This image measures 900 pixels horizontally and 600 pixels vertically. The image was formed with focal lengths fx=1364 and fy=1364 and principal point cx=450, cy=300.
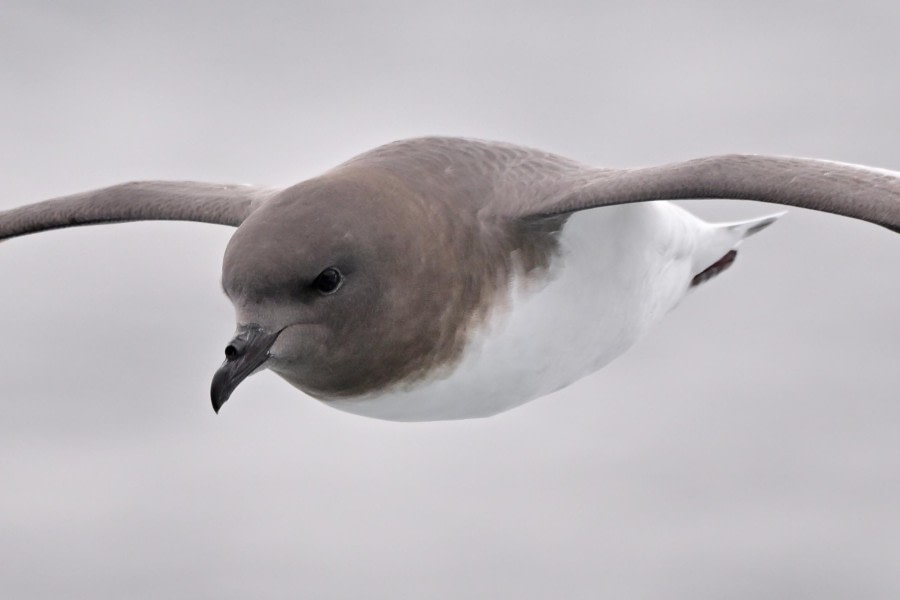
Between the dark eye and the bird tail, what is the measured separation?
3.63m

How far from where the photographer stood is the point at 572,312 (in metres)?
8.03

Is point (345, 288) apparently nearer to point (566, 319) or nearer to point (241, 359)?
point (241, 359)

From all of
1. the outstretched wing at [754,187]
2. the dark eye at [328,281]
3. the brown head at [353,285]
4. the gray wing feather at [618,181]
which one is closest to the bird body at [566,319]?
the brown head at [353,285]

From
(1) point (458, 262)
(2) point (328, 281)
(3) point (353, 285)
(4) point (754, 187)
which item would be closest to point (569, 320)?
(1) point (458, 262)

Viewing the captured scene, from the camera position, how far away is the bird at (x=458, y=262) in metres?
6.71

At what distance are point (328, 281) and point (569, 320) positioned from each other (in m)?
1.86

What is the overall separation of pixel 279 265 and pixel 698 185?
229cm

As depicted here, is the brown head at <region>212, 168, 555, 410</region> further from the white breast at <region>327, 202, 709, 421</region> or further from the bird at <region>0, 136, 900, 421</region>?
the white breast at <region>327, 202, 709, 421</region>

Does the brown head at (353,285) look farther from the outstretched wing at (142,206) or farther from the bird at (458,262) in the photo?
the outstretched wing at (142,206)

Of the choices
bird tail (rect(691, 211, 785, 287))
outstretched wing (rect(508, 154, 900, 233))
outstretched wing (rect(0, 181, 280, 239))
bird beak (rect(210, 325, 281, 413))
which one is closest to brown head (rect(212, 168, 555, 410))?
bird beak (rect(210, 325, 281, 413))

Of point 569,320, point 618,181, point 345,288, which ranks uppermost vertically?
point 618,181

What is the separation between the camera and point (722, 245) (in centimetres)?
984

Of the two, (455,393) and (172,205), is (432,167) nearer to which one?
(455,393)

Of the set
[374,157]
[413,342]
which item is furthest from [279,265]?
[374,157]
